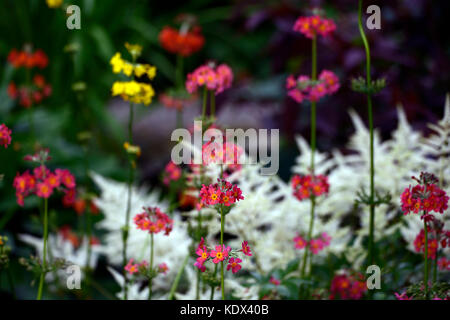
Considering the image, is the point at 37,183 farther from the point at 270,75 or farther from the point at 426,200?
the point at 270,75

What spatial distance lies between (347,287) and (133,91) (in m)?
0.57

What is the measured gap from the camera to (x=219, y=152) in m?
0.87

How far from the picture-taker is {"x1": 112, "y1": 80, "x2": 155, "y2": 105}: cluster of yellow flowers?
891 mm

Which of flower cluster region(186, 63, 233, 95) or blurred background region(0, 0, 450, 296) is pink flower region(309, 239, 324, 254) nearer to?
flower cluster region(186, 63, 233, 95)

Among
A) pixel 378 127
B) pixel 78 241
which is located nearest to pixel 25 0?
pixel 78 241

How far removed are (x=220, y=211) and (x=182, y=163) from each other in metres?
0.38

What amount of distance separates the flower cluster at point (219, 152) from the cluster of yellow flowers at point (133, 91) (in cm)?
15

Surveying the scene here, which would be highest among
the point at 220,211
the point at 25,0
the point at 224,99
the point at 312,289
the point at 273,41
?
the point at 25,0

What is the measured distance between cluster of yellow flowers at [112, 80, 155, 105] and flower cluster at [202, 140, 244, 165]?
0.15 m

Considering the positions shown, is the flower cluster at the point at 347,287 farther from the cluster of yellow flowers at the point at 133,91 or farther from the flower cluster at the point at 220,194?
the cluster of yellow flowers at the point at 133,91

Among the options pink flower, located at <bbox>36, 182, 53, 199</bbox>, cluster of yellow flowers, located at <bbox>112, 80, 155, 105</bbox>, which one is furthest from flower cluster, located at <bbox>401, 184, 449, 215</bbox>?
pink flower, located at <bbox>36, 182, 53, 199</bbox>

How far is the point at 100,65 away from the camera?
3.00 meters

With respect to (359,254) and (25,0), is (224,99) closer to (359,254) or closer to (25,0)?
(359,254)

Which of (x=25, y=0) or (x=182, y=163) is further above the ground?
(x=25, y=0)
